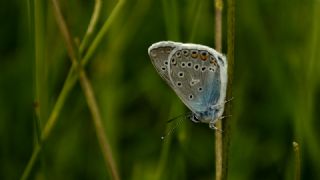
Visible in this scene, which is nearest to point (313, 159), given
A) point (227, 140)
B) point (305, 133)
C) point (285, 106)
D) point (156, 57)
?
point (305, 133)

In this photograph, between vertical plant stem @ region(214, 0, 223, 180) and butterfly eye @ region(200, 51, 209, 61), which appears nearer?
vertical plant stem @ region(214, 0, 223, 180)

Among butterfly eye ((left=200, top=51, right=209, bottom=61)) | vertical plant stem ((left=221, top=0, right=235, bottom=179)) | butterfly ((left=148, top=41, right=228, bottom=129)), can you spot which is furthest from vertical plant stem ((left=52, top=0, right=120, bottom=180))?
vertical plant stem ((left=221, top=0, right=235, bottom=179))

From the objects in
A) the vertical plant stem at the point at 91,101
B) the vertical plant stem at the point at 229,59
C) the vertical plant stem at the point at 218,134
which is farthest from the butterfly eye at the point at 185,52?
the vertical plant stem at the point at 229,59

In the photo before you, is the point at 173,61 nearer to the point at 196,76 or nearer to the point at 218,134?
the point at 196,76

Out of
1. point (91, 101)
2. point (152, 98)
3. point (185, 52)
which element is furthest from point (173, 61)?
point (152, 98)

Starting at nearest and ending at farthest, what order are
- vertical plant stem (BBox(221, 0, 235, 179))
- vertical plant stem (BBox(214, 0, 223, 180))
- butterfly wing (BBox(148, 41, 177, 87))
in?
vertical plant stem (BBox(221, 0, 235, 179))
vertical plant stem (BBox(214, 0, 223, 180))
butterfly wing (BBox(148, 41, 177, 87))

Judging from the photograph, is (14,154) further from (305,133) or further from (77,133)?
(305,133)

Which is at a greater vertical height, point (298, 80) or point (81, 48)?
point (81, 48)

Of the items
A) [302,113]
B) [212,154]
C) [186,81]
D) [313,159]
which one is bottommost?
[212,154]

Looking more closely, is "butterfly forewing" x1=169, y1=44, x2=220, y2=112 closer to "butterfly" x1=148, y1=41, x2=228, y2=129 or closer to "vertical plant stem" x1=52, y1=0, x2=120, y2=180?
"butterfly" x1=148, y1=41, x2=228, y2=129
